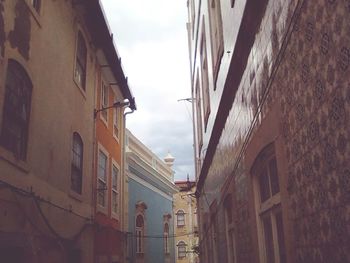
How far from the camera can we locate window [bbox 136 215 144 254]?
2195 cm

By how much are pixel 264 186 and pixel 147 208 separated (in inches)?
743

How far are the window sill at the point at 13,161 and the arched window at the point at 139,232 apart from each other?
50.0 feet

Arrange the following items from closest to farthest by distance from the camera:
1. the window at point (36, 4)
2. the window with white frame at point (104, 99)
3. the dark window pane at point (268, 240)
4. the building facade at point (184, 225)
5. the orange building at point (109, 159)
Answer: the dark window pane at point (268, 240) → the window at point (36, 4) → the orange building at point (109, 159) → the window with white frame at point (104, 99) → the building facade at point (184, 225)

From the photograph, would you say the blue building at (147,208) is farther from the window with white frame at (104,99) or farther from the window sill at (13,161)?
the window sill at (13,161)

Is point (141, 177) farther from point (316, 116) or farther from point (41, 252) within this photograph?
point (316, 116)

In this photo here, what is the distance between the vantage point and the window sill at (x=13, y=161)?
644cm

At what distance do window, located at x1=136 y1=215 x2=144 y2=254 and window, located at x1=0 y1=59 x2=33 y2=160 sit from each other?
15178 millimetres

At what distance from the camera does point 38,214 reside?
7832mm

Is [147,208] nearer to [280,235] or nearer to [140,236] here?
[140,236]

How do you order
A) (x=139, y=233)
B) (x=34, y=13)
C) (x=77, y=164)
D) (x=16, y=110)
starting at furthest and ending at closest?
(x=139, y=233), (x=77, y=164), (x=34, y=13), (x=16, y=110)

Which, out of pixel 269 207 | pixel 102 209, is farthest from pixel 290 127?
pixel 102 209

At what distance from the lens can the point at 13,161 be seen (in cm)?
677

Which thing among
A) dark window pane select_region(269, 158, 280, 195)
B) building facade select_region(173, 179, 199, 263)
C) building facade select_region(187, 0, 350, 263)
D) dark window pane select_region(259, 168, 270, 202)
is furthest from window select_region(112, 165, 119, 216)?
building facade select_region(173, 179, 199, 263)

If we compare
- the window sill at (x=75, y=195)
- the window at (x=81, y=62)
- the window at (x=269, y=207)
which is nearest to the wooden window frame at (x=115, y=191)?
the window sill at (x=75, y=195)
